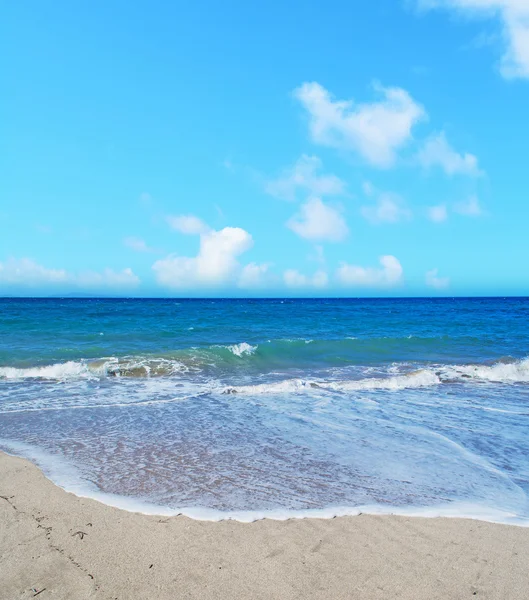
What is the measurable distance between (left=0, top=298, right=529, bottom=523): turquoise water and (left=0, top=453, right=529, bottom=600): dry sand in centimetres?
33

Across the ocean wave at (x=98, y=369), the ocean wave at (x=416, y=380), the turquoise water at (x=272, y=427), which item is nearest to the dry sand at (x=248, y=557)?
the turquoise water at (x=272, y=427)

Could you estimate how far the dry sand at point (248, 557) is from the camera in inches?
111

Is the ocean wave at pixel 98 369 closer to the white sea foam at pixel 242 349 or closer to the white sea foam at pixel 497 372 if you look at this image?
the white sea foam at pixel 242 349

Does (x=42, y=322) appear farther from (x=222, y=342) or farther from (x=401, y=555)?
(x=401, y=555)

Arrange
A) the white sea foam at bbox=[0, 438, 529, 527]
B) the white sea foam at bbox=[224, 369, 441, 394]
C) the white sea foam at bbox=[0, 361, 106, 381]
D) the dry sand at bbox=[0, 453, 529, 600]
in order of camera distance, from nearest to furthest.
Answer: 1. the dry sand at bbox=[0, 453, 529, 600]
2. the white sea foam at bbox=[0, 438, 529, 527]
3. the white sea foam at bbox=[224, 369, 441, 394]
4. the white sea foam at bbox=[0, 361, 106, 381]

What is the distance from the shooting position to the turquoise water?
433 cm

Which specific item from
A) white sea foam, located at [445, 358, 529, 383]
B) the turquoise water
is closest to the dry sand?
the turquoise water

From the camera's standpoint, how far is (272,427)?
22.7 feet

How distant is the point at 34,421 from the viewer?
7.06m

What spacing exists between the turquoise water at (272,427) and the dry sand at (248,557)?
1.08 feet

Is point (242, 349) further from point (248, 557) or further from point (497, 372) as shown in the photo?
point (248, 557)

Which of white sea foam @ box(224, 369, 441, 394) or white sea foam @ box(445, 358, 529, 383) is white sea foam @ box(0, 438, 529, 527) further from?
white sea foam @ box(445, 358, 529, 383)

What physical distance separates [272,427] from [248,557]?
12.3ft

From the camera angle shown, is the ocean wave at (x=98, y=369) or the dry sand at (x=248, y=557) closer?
the dry sand at (x=248, y=557)
